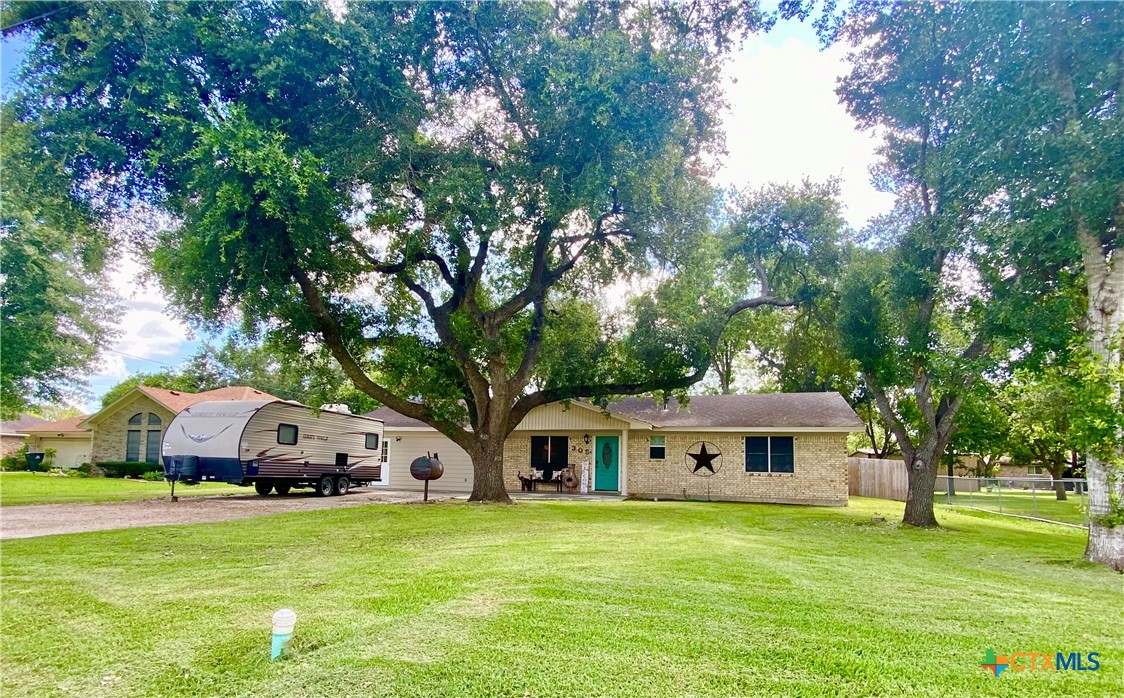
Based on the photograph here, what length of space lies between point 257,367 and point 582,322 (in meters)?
36.0

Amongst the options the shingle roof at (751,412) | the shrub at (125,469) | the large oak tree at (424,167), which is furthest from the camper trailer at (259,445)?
the shrub at (125,469)

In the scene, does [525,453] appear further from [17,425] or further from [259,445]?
[17,425]

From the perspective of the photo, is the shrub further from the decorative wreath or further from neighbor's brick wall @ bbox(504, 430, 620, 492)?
the decorative wreath

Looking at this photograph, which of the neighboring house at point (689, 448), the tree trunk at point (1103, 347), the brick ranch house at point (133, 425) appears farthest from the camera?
the brick ranch house at point (133, 425)

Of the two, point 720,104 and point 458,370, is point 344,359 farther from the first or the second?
point 720,104

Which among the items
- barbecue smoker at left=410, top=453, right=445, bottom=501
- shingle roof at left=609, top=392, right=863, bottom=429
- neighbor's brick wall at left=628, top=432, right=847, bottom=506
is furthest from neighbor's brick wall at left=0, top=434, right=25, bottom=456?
neighbor's brick wall at left=628, top=432, right=847, bottom=506

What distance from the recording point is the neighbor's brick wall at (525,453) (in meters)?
20.1

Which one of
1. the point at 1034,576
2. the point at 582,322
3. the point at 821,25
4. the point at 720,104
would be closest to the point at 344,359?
the point at 582,322

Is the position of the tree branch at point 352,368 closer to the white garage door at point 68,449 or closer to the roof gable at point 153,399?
the roof gable at point 153,399

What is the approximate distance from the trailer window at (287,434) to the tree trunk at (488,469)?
504cm

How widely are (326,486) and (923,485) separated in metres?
15.0

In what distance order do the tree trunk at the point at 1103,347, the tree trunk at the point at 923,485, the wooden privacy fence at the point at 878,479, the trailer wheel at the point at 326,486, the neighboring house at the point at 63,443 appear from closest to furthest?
1. the tree trunk at the point at 1103,347
2. the tree trunk at the point at 923,485
3. the trailer wheel at the point at 326,486
4. the wooden privacy fence at the point at 878,479
5. the neighboring house at the point at 63,443

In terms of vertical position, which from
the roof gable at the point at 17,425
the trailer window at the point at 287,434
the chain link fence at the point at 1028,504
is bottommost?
the chain link fence at the point at 1028,504

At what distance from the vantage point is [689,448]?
62.6 feet
